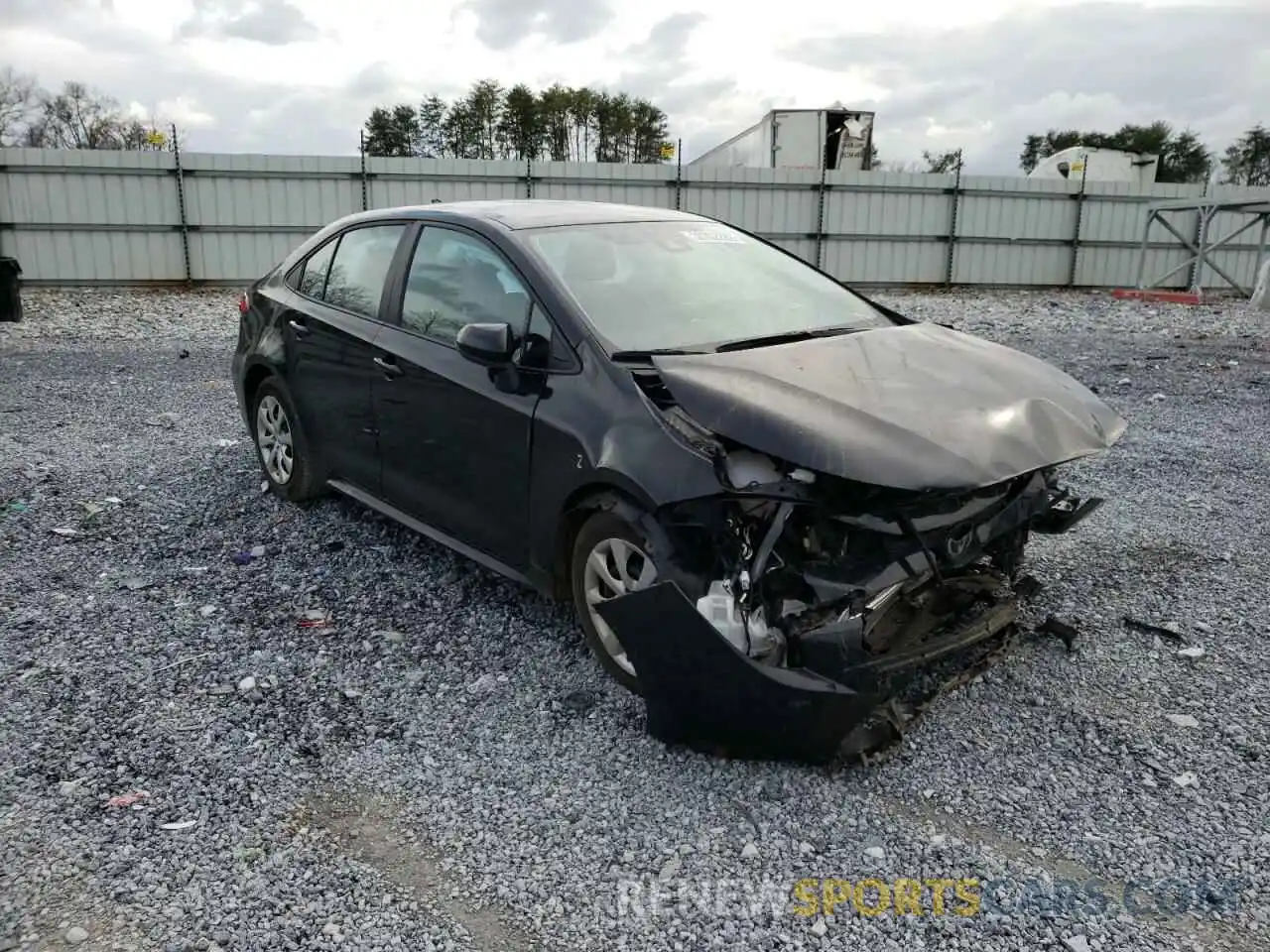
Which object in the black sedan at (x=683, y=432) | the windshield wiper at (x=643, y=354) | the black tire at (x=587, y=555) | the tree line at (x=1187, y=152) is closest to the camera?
the black sedan at (x=683, y=432)

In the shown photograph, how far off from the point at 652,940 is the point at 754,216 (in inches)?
781

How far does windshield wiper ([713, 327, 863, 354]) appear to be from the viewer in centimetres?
364

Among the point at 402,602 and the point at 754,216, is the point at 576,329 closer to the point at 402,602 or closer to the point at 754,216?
the point at 402,602

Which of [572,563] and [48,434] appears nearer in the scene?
[572,563]

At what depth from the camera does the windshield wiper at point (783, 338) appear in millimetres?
3641

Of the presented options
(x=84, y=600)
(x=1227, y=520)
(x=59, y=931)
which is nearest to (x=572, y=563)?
(x=59, y=931)

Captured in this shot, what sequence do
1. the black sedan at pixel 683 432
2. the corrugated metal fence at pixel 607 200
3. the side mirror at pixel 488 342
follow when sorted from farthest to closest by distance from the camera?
the corrugated metal fence at pixel 607 200
the side mirror at pixel 488 342
the black sedan at pixel 683 432

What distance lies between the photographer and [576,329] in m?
3.55

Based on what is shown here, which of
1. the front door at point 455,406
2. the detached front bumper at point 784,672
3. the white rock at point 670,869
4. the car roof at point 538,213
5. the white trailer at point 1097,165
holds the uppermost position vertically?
the white trailer at point 1097,165

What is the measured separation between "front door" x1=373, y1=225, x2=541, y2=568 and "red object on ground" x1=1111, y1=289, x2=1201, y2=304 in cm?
1869

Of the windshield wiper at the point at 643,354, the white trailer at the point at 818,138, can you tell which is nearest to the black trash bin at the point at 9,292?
the windshield wiper at the point at 643,354

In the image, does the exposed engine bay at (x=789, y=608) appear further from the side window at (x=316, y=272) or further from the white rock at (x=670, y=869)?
the side window at (x=316, y=272)

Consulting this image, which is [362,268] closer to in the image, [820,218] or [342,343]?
[342,343]

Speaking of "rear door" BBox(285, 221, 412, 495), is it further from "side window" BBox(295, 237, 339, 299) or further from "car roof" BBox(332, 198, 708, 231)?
"car roof" BBox(332, 198, 708, 231)
